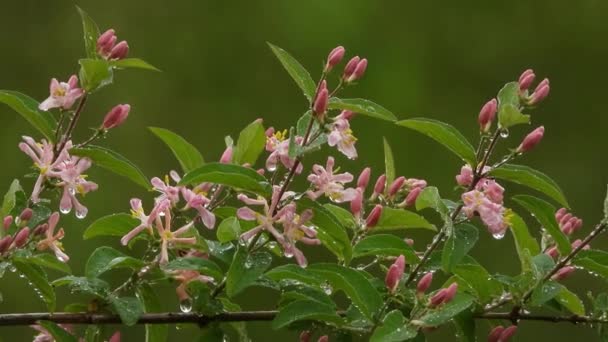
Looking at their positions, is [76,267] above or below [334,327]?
below

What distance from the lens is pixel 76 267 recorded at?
12.6 ft

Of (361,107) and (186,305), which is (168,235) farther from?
(361,107)

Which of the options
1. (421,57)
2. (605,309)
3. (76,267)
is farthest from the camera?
(421,57)

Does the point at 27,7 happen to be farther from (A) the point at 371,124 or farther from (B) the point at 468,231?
(B) the point at 468,231

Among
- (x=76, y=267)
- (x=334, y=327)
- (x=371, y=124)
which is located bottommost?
(x=76, y=267)

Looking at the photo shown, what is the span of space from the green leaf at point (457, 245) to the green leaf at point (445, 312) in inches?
1.4

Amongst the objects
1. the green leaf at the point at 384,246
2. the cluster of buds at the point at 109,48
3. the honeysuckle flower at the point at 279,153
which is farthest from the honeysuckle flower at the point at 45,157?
the green leaf at the point at 384,246

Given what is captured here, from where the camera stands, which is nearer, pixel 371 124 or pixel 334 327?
pixel 334 327

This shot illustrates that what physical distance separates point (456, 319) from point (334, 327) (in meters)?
0.13

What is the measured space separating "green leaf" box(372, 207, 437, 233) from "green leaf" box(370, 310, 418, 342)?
14 cm

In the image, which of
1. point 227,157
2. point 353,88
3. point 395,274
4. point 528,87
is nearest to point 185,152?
point 227,157

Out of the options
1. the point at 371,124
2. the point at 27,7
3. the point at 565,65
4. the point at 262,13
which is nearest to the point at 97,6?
the point at 27,7

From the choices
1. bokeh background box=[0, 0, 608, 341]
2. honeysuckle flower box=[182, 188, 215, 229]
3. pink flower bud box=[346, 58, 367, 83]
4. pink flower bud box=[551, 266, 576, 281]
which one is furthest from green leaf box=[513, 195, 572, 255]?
bokeh background box=[0, 0, 608, 341]

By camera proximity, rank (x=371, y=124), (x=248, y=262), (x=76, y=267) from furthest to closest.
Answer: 1. (x=371, y=124)
2. (x=76, y=267)
3. (x=248, y=262)
